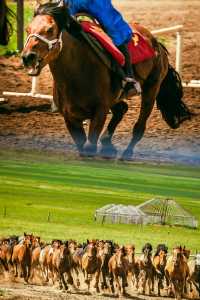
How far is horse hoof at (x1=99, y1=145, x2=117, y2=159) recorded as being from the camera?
1384 centimetres

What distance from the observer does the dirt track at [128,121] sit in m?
14.3

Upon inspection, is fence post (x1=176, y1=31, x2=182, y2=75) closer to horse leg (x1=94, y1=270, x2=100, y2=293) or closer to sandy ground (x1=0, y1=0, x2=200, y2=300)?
sandy ground (x1=0, y1=0, x2=200, y2=300)

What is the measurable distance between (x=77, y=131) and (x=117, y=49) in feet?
1.88

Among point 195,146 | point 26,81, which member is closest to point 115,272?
point 195,146

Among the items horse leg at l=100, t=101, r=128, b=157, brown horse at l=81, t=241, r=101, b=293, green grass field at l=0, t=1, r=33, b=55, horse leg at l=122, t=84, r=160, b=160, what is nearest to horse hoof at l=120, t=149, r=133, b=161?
horse leg at l=122, t=84, r=160, b=160

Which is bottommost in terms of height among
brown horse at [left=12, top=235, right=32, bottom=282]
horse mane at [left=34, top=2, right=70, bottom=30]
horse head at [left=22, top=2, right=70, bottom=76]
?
brown horse at [left=12, top=235, right=32, bottom=282]

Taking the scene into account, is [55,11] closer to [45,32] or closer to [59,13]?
[59,13]

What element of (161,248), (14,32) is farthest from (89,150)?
(14,32)

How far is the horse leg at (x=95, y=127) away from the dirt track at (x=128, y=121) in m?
0.28

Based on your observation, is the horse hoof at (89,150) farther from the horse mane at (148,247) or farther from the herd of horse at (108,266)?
the horse mane at (148,247)

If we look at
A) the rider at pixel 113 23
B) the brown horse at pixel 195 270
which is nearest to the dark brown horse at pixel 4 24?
the rider at pixel 113 23

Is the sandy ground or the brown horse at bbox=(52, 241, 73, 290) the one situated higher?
the sandy ground

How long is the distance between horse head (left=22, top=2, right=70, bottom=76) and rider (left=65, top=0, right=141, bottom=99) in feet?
0.27

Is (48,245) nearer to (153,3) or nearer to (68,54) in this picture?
(68,54)
